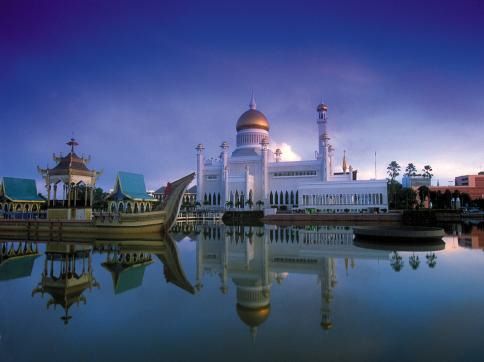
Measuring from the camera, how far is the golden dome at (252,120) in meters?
61.0

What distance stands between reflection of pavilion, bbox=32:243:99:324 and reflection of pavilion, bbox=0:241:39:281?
1.90 feet

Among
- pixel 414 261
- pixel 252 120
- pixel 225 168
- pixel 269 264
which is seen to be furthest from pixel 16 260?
pixel 252 120

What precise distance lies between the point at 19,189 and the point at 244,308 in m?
33.0

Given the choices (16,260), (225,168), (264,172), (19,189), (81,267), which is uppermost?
(225,168)

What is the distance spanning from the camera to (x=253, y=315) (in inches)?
274

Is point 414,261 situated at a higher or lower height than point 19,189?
lower

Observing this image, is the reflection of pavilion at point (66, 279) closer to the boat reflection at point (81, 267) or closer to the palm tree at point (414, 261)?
the boat reflection at point (81, 267)

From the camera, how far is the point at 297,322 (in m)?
6.54

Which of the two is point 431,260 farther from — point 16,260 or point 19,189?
point 19,189

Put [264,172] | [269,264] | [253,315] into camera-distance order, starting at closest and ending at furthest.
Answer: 1. [253,315]
2. [269,264]
3. [264,172]

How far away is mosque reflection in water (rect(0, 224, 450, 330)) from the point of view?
8398mm

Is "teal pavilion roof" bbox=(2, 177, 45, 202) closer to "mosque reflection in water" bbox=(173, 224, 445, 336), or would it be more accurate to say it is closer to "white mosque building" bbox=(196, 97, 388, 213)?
"mosque reflection in water" bbox=(173, 224, 445, 336)

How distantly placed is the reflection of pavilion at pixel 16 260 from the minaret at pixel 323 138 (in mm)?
39450

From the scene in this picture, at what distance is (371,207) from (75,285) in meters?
41.5
